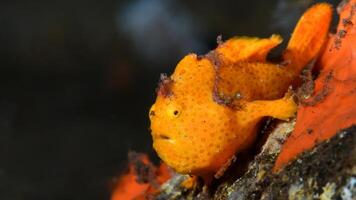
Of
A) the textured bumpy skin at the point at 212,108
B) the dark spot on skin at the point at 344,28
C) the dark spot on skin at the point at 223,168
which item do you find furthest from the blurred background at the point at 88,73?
the dark spot on skin at the point at 223,168

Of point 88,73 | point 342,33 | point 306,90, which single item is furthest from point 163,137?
point 88,73

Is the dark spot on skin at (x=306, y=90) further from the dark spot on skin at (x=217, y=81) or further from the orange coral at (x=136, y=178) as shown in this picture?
the orange coral at (x=136, y=178)

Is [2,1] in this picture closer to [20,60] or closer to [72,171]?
[20,60]

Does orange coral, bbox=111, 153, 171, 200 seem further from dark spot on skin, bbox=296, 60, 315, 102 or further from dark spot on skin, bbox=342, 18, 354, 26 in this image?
dark spot on skin, bbox=342, 18, 354, 26

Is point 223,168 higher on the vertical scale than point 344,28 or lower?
lower

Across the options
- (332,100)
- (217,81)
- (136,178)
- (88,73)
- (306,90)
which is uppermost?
(88,73)

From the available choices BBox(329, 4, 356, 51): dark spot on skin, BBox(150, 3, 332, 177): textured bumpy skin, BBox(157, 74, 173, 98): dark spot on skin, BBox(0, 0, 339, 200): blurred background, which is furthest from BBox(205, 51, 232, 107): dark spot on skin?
BBox(0, 0, 339, 200): blurred background

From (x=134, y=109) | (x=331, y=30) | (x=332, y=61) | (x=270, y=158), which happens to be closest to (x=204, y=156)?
(x=270, y=158)

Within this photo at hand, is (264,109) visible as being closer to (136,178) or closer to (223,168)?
(223,168)
